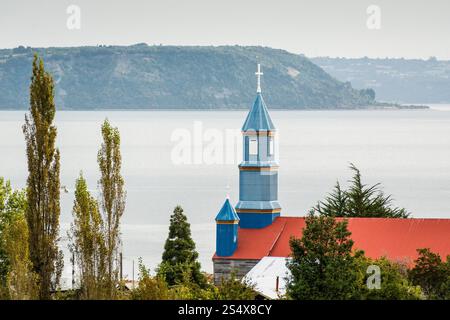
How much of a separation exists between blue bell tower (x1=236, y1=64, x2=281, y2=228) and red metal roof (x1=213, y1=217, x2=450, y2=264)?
21.3 inches

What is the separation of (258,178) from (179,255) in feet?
21.4

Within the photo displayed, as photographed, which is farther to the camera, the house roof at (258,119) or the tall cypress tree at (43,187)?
the house roof at (258,119)

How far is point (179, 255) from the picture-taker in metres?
47.3

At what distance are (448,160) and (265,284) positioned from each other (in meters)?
161

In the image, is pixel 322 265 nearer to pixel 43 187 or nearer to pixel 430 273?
pixel 430 273

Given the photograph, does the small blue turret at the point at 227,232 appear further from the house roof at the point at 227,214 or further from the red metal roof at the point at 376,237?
the red metal roof at the point at 376,237

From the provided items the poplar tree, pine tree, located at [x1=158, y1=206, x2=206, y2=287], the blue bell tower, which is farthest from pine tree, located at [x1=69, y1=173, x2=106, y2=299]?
the blue bell tower

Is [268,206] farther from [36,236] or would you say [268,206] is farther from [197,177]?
[197,177]

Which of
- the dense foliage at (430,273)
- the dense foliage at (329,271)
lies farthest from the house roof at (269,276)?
the dense foliage at (329,271)

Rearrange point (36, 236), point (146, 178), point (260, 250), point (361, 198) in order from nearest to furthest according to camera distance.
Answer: point (36, 236) → point (260, 250) → point (361, 198) → point (146, 178)

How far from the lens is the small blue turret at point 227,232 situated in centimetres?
5012

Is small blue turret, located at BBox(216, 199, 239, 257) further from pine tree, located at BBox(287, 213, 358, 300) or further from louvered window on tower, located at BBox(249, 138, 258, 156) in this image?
pine tree, located at BBox(287, 213, 358, 300)
